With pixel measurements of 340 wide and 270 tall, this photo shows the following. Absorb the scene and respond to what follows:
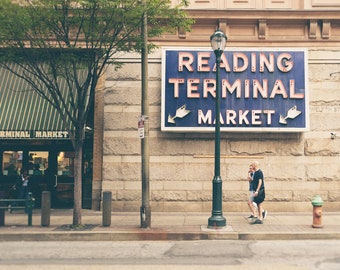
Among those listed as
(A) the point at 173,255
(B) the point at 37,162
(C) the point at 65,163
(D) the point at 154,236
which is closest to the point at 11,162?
(B) the point at 37,162

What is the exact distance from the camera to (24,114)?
1402cm

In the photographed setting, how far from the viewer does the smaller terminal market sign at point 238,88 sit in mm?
14234

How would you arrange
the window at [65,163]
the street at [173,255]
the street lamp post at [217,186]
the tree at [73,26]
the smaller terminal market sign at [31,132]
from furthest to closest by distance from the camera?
the window at [65,163], the smaller terminal market sign at [31,132], the street lamp post at [217,186], the tree at [73,26], the street at [173,255]

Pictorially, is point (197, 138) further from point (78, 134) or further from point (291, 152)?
point (78, 134)

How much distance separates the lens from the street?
7730mm

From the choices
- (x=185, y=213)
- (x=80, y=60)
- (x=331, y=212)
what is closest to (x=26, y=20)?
(x=80, y=60)

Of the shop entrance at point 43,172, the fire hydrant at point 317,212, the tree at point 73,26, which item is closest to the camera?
the tree at point 73,26

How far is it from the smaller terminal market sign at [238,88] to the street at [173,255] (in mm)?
5355

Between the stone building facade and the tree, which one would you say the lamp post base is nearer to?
the stone building facade

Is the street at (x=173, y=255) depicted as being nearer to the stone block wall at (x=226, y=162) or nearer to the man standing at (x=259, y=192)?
the man standing at (x=259, y=192)

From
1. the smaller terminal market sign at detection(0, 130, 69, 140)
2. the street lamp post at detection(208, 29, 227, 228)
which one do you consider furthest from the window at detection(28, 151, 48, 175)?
the street lamp post at detection(208, 29, 227, 228)

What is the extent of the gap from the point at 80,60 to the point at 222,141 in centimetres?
586

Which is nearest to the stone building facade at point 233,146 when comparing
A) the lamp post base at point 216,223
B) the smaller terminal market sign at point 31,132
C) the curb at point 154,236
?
the smaller terminal market sign at point 31,132

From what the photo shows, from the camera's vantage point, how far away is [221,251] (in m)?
8.91
